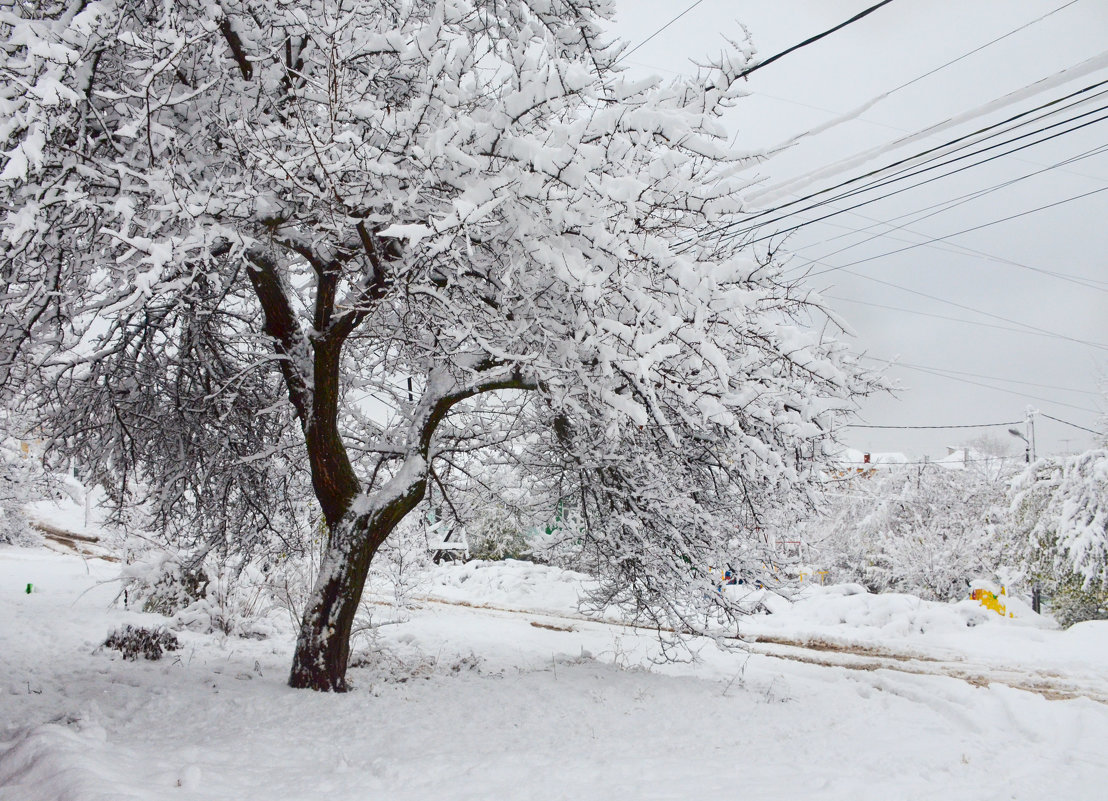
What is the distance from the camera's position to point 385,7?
16.4 ft

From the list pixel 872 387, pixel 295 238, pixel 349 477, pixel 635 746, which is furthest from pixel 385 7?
pixel 635 746

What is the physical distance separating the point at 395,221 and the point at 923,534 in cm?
2186

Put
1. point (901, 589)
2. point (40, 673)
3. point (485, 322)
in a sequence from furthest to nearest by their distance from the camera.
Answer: point (901, 589), point (40, 673), point (485, 322)

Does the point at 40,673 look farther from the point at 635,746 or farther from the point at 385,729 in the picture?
the point at 635,746

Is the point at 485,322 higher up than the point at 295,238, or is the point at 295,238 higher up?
the point at 295,238

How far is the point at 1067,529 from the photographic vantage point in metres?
14.2

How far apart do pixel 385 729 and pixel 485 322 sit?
285 cm

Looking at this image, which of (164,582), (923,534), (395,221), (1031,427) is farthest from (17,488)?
(1031,427)

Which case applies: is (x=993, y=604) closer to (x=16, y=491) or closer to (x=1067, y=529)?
(x=1067, y=529)

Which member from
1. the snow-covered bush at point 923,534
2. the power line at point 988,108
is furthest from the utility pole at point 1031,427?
the power line at point 988,108

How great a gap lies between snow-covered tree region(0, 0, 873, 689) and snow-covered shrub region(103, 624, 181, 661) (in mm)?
2069

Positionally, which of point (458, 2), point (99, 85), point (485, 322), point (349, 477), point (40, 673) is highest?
point (458, 2)

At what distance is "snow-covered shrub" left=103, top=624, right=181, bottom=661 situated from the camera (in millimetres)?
6953

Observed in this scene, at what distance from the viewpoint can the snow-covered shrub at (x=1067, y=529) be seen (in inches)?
545
